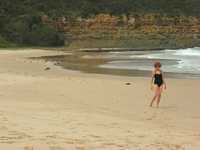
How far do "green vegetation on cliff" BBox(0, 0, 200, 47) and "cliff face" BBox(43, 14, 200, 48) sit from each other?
1.03 meters

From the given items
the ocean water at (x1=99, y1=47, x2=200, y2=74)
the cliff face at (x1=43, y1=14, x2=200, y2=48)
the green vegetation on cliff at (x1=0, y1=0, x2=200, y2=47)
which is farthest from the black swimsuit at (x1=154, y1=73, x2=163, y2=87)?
the cliff face at (x1=43, y1=14, x2=200, y2=48)

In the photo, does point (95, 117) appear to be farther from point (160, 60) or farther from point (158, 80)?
point (160, 60)

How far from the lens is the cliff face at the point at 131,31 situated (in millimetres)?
94312

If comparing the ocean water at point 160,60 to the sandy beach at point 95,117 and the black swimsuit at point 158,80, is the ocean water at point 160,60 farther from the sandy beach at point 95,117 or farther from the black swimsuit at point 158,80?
the black swimsuit at point 158,80

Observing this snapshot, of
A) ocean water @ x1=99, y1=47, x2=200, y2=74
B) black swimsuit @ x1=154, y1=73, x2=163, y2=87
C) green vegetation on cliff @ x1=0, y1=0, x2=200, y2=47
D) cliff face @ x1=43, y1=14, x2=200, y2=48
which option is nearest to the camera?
black swimsuit @ x1=154, y1=73, x2=163, y2=87

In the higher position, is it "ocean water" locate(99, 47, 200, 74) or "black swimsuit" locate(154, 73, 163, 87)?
"black swimsuit" locate(154, 73, 163, 87)

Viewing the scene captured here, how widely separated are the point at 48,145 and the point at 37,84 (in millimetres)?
13111

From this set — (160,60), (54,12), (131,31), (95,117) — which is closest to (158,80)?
(95,117)

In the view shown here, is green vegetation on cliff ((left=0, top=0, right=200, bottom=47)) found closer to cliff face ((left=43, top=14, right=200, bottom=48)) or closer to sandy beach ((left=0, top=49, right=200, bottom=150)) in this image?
cliff face ((left=43, top=14, right=200, bottom=48))

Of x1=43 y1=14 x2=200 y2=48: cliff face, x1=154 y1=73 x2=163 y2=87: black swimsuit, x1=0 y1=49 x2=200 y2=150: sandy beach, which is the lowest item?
x1=43 y1=14 x2=200 y2=48: cliff face

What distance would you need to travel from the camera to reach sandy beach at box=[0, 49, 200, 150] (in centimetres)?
1052

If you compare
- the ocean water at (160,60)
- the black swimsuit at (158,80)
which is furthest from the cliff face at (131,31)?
the black swimsuit at (158,80)

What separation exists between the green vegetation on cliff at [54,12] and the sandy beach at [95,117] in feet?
178

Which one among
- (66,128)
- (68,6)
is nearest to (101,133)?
(66,128)
